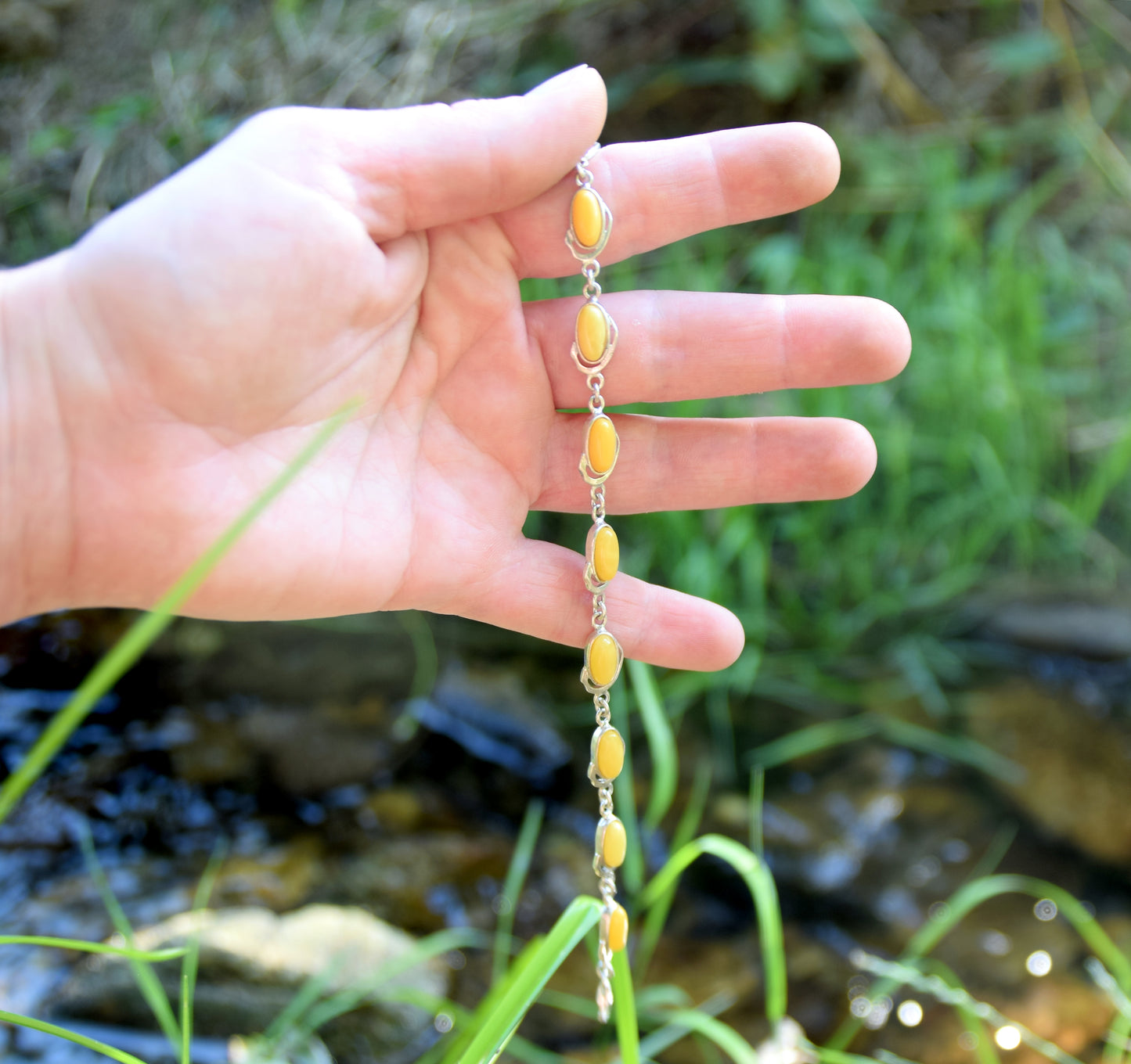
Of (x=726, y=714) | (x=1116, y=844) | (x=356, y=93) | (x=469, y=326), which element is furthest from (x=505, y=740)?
(x=356, y=93)

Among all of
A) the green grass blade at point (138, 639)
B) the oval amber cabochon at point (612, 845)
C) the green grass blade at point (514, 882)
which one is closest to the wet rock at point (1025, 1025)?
the green grass blade at point (514, 882)

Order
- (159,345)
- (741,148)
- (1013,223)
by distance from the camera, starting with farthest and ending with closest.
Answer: (1013,223) < (741,148) < (159,345)

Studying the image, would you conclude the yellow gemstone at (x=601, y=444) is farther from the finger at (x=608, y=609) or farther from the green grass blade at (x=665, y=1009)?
the green grass blade at (x=665, y=1009)

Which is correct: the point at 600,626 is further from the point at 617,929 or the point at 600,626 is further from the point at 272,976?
the point at 272,976

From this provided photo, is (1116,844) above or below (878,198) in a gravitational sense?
below

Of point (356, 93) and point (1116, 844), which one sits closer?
point (1116, 844)

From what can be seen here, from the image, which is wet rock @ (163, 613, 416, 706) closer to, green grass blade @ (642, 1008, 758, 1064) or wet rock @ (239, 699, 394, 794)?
wet rock @ (239, 699, 394, 794)

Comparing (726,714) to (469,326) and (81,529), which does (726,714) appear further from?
(81,529)
